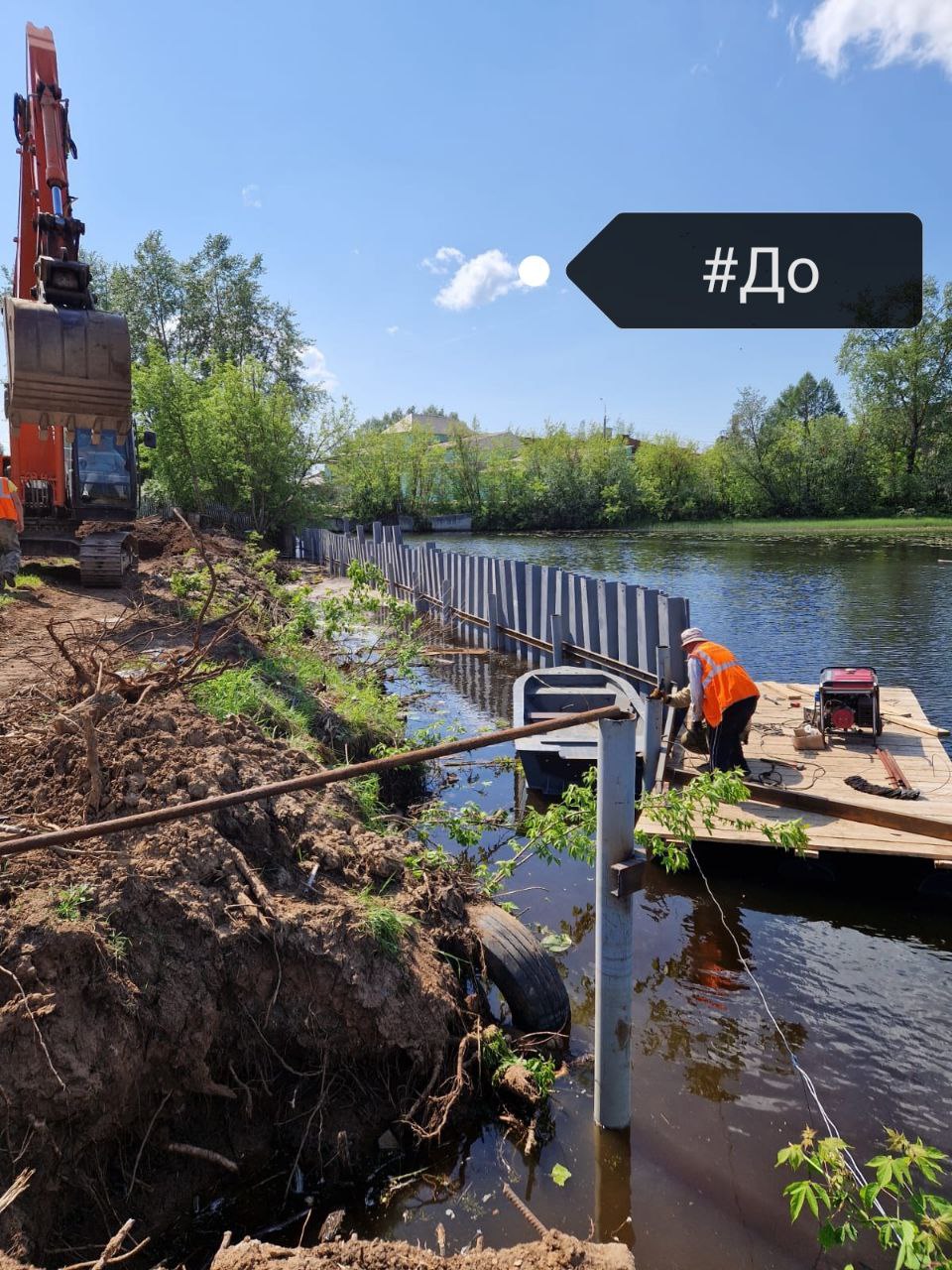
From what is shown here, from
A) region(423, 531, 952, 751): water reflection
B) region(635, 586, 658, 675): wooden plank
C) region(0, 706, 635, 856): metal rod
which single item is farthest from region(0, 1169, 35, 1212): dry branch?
region(423, 531, 952, 751): water reflection

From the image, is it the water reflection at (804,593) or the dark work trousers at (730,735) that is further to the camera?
the water reflection at (804,593)

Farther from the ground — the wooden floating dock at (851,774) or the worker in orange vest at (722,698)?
the worker in orange vest at (722,698)

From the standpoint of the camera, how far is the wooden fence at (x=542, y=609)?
12.0 metres

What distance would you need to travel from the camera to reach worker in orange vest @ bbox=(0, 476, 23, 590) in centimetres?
1158

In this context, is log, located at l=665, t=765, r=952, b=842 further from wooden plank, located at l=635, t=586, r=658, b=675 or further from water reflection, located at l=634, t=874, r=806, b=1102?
wooden plank, located at l=635, t=586, r=658, b=675

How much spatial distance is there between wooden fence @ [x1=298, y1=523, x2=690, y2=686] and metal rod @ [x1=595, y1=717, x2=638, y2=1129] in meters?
7.26

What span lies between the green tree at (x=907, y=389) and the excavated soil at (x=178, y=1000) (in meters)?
60.6

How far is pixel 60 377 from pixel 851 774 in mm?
9810

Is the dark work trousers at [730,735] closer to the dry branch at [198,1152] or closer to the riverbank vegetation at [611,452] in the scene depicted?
the dry branch at [198,1152]

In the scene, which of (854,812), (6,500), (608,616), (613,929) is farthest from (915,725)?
(6,500)

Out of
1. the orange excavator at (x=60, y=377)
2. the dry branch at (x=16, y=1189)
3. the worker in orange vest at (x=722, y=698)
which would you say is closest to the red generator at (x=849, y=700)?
the worker in orange vest at (x=722, y=698)

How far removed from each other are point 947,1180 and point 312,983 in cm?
333

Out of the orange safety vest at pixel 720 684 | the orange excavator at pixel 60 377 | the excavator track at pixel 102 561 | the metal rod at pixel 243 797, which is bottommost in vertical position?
the orange safety vest at pixel 720 684

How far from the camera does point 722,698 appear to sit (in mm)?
7840
